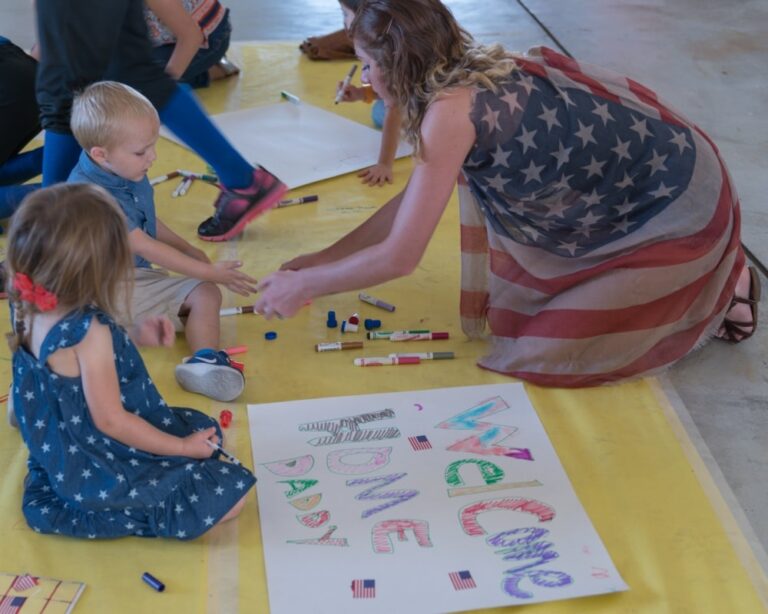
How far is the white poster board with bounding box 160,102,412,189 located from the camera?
2646mm

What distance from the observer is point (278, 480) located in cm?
157

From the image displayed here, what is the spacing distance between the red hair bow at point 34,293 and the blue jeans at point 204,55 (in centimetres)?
184

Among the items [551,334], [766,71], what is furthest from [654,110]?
[766,71]

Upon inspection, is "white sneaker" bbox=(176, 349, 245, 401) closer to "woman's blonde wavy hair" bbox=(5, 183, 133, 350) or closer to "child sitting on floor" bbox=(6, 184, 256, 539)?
"child sitting on floor" bbox=(6, 184, 256, 539)

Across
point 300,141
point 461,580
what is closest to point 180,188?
point 300,141

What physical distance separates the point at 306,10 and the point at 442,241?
221 centimetres

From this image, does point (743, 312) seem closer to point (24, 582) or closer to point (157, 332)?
point (157, 332)

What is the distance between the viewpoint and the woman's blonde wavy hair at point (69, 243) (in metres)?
1.25

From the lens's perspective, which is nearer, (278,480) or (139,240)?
(278,480)

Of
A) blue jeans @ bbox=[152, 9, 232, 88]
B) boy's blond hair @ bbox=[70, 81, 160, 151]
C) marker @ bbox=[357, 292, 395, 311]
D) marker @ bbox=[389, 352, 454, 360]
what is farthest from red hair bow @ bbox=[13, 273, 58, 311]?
blue jeans @ bbox=[152, 9, 232, 88]

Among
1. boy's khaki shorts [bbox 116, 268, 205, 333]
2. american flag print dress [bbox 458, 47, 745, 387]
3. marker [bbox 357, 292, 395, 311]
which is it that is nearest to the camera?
american flag print dress [bbox 458, 47, 745, 387]

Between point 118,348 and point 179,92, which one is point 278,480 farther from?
point 179,92

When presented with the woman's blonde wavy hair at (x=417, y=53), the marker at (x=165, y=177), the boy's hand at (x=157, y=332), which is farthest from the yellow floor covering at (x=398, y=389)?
the woman's blonde wavy hair at (x=417, y=53)

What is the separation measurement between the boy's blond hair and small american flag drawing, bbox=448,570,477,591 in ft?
3.29
